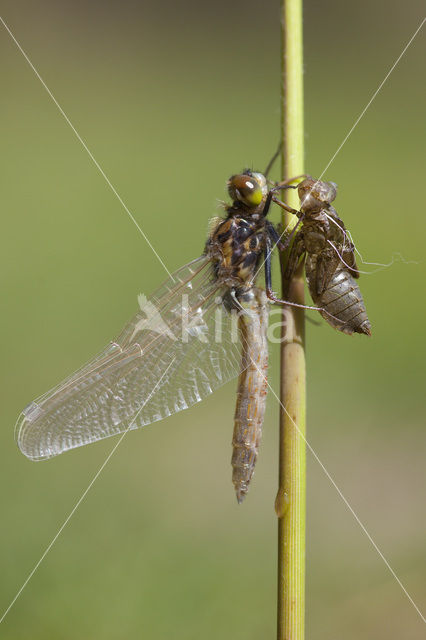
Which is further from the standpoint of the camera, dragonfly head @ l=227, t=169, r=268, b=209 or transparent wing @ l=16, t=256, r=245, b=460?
transparent wing @ l=16, t=256, r=245, b=460

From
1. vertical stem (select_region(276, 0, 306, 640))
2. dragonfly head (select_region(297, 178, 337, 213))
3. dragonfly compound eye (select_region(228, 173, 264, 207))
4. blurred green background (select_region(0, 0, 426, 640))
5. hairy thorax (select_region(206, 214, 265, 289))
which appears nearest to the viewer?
vertical stem (select_region(276, 0, 306, 640))

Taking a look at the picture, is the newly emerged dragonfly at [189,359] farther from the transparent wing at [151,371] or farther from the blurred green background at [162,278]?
the blurred green background at [162,278]

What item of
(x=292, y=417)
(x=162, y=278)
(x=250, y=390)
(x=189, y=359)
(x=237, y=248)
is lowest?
(x=292, y=417)

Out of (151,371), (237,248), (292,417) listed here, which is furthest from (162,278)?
(292,417)

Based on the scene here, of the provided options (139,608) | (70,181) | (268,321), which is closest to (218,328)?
(268,321)

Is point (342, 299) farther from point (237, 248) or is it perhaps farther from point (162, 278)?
point (162, 278)

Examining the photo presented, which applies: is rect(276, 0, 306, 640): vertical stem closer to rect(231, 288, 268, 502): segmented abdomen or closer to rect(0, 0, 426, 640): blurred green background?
rect(0, 0, 426, 640): blurred green background

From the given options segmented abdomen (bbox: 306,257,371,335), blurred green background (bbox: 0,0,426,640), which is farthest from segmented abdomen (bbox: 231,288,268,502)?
blurred green background (bbox: 0,0,426,640)

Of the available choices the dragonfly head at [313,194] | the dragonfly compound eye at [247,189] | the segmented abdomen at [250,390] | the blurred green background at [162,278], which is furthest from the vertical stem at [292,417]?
the segmented abdomen at [250,390]
